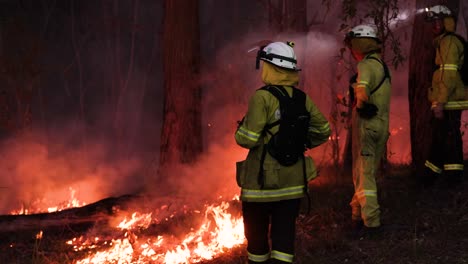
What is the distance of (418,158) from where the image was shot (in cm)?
675

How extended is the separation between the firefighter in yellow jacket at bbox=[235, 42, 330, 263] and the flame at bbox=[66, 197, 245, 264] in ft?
5.05

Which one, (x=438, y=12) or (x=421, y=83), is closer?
(x=438, y=12)

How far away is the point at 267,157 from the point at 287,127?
0.96 feet

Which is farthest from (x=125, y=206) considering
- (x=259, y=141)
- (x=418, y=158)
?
(x=418, y=158)

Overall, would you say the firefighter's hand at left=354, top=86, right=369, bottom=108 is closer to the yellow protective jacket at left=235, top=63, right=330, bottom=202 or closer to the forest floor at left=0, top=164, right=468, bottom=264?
the yellow protective jacket at left=235, top=63, right=330, bottom=202

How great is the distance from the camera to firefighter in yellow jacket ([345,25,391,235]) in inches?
200

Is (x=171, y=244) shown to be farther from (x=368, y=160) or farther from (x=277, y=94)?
(x=277, y=94)

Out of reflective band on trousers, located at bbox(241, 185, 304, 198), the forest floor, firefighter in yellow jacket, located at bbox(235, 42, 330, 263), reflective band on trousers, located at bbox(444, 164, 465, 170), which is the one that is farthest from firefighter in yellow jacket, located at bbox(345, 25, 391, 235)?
reflective band on trousers, located at bbox(444, 164, 465, 170)

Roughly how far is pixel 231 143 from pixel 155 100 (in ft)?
38.5

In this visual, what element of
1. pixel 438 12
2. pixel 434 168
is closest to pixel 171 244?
pixel 434 168

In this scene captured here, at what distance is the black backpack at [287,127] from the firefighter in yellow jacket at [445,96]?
2.61m

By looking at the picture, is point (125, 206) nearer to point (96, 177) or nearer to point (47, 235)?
point (47, 235)

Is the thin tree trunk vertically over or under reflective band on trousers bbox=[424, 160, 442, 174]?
over

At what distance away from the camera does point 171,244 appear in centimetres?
596
